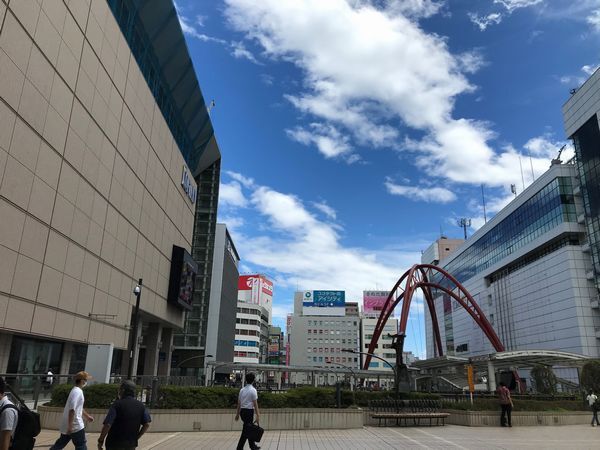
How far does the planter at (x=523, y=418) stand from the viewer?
62.3ft

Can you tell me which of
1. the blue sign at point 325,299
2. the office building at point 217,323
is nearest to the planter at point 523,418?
the office building at point 217,323

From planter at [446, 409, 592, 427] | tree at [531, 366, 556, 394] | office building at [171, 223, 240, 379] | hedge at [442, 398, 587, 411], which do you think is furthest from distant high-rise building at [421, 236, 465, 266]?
planter at [446, 409, 592, 427]

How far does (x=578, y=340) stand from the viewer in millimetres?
50219

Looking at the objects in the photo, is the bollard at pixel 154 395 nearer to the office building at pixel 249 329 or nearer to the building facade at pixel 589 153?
the building facade at pixel 589 153

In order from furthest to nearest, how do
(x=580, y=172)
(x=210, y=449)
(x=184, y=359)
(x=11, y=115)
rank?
(x=184, y=359) < (x=580, y=172) < (x=11, y=115) < (x=210, y=449)

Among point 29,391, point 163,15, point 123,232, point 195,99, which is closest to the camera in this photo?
point 29,391

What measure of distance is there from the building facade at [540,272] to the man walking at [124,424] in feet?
181

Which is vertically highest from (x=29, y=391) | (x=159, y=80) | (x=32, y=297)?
(x=159, y=80)

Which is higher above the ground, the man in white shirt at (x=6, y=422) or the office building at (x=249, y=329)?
the office building at (x=249, y=329)

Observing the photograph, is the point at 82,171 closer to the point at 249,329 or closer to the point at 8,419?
the point at 8,419

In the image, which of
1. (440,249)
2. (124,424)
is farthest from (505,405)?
(440,249)

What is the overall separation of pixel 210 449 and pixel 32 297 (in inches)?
514

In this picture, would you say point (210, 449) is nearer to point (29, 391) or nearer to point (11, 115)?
point (29, 391)

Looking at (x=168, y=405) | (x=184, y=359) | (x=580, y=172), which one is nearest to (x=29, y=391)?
(x=168, y=405)
